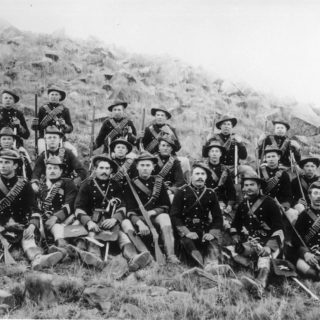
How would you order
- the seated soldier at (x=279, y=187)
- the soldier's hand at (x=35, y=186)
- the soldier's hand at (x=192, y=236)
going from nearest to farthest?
the soldier's hand at (x=192, y=236)
the soldier's hand at (x=35, y=186)
the seated soldier at (x=279, y=187)

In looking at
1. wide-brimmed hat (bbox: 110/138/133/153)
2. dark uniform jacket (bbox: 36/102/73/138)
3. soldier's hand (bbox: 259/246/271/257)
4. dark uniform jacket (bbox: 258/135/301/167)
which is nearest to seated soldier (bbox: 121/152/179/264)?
wide-brimmed hat (bbox: 110/138/133/153)

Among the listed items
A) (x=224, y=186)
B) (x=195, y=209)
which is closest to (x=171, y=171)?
(x=224, y=186)

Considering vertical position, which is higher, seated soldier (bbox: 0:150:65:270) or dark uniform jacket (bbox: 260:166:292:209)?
dark uniform jacket (bbox: 260:166:292:209)

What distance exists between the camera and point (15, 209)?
6.32 meters

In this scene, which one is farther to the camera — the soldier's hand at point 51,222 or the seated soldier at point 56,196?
the seated soldier at point 56,196

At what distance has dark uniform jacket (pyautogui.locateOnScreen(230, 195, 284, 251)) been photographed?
6215 mm

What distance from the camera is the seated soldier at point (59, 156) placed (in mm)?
7629

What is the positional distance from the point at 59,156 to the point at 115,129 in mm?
1713

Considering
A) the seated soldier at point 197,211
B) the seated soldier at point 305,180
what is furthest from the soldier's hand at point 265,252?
Answer: the seated soldier at point 305,180

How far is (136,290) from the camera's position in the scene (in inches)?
203

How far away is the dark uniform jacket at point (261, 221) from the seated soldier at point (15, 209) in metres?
2.91

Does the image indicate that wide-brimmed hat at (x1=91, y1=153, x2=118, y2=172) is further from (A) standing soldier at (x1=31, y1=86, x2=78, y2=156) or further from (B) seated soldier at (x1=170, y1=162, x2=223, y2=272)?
(A) standing soldier at (x1=31, y1=86, x2=78, y2=156)

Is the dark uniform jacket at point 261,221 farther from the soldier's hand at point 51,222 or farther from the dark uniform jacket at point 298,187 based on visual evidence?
the soldier's hand at point 51,222

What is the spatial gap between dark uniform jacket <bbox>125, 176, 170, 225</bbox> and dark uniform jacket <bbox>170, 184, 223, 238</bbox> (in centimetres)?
36
